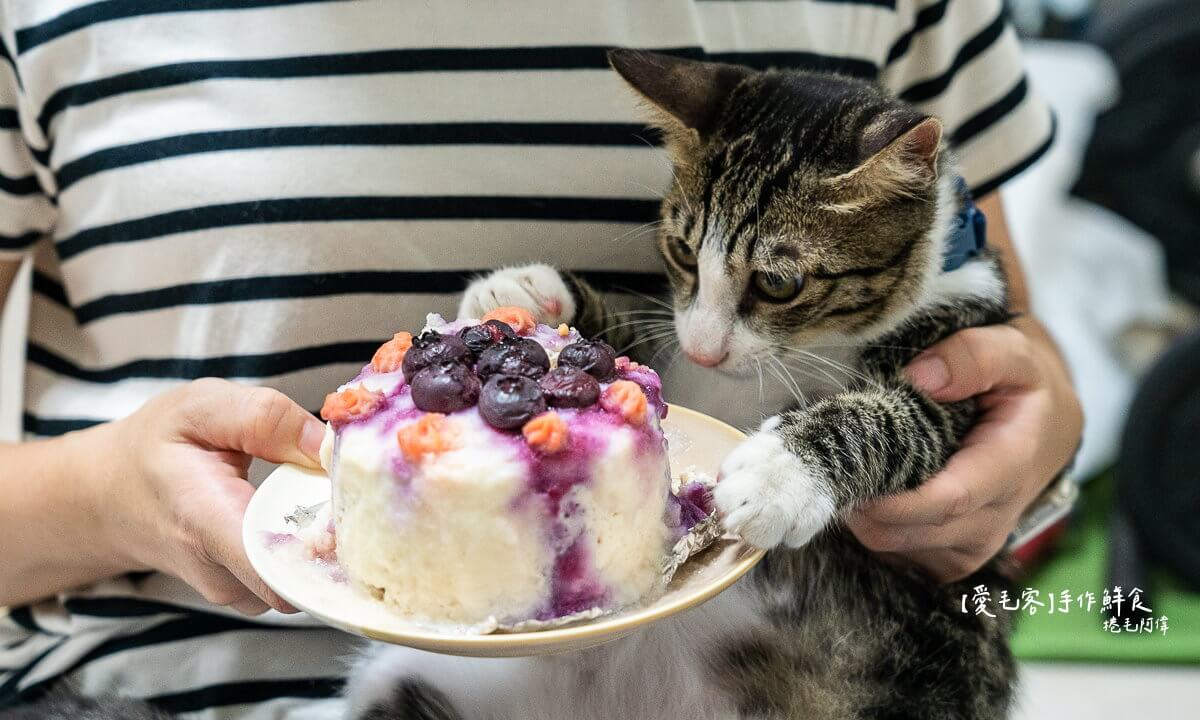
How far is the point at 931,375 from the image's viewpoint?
3.11ft

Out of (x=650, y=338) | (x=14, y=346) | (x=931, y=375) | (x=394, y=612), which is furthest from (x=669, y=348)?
(x=14, y=346)

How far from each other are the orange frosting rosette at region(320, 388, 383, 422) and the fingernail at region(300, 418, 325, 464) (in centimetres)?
10

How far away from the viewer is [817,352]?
Answer: 1.00m

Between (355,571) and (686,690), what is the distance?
0.41 meters

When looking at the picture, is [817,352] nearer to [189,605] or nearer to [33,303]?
[189,605]

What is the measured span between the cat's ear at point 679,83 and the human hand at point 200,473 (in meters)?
0.45

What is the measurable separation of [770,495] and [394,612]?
30 cm

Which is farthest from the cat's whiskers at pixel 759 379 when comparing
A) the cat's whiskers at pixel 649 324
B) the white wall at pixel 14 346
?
the white wall at pixel 14 346

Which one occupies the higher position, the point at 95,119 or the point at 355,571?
the point at 95,119

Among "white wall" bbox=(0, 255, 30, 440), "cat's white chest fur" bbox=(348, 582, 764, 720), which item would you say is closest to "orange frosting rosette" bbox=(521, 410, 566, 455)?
"cat's white chest fur" bbox=(348, 582, 764, 720)

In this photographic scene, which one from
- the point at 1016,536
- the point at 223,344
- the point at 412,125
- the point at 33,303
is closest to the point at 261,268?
the point at 223,344

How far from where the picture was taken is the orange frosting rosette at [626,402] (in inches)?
24.8

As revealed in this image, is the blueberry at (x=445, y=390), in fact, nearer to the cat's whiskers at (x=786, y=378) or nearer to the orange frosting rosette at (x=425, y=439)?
the orange frosting rosette at (x=425, y=439)

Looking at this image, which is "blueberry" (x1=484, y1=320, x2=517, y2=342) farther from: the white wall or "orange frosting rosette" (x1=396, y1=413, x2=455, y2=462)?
the white wall
